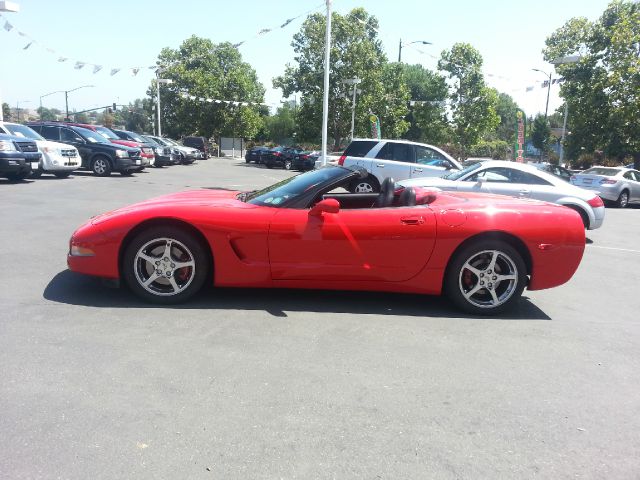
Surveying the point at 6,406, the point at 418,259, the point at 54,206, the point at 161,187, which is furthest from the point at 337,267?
the point at 161,187

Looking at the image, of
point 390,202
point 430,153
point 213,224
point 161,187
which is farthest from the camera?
point 161,187

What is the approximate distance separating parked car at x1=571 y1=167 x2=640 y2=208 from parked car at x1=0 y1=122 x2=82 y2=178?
16.3m

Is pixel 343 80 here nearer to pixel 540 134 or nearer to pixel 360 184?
pixel 360 184

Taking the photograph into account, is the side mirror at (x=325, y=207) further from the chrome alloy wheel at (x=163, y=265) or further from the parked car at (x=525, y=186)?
the parked car at (x=525, y=186)

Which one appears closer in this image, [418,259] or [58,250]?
[418,259]

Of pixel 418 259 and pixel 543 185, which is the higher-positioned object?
pixel 543 185

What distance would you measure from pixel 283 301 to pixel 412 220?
133cm

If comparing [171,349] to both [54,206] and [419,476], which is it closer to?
[419,476]

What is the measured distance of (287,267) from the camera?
4.32 meters

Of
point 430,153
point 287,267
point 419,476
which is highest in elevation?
point 430,153

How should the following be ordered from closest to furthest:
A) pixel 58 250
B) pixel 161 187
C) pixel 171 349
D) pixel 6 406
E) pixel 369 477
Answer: pixel 369 477 < pixel 6 406 < pixel 171 349 < pixel 58 250 < pixel 161 187

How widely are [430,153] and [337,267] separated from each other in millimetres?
9492

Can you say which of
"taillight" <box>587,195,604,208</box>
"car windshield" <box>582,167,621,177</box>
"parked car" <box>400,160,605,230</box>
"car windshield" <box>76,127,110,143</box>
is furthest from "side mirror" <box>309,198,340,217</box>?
"car windshield" <box>76,127,110,143</box>

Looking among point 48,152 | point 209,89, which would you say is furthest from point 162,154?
point 209,89
